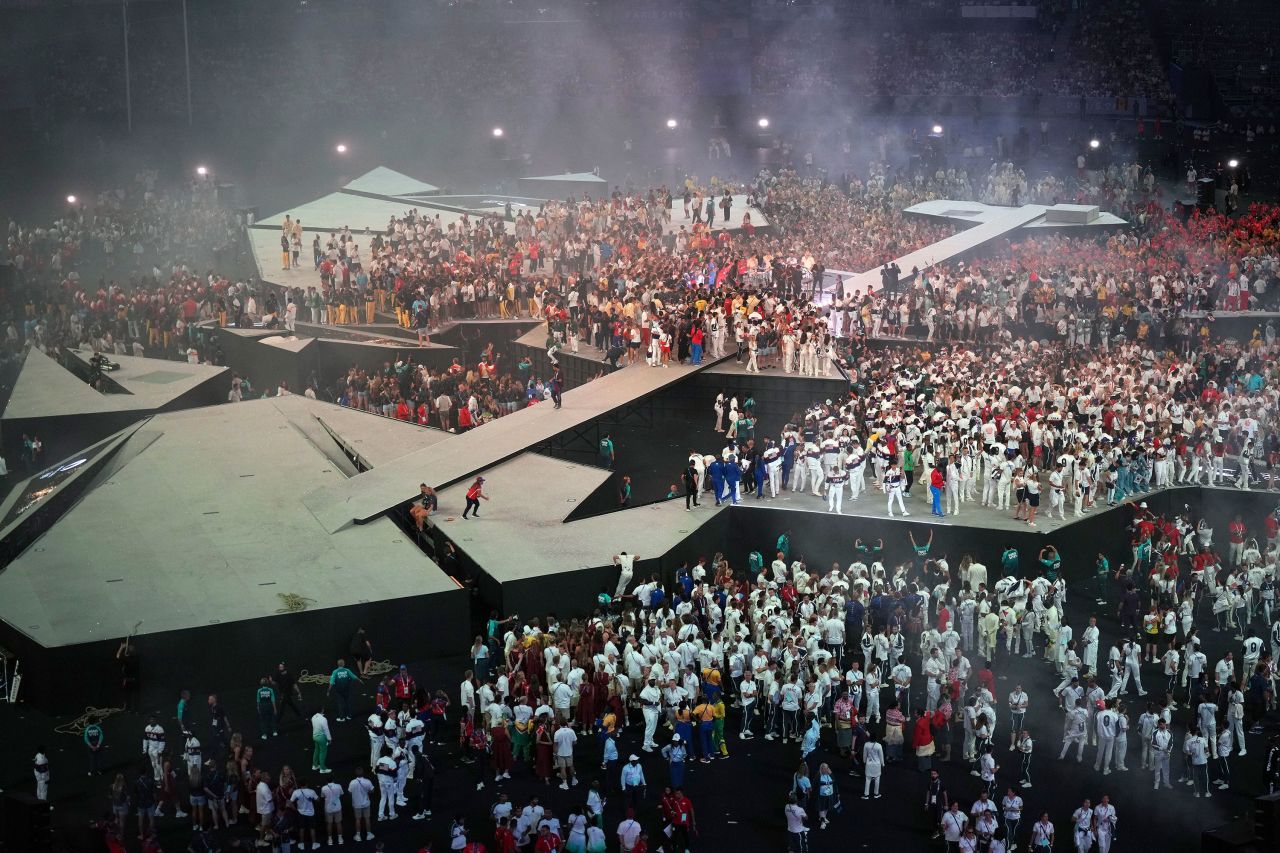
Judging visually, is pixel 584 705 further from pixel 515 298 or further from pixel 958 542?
pixel 515 298

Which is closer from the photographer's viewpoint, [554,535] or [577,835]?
[577,835]

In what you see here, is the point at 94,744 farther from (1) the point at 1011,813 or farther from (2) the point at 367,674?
(1) the point at 1011,813

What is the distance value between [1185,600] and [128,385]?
24.5 m

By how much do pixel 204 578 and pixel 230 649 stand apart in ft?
6.89

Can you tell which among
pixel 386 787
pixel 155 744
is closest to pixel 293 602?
pixel 155 744

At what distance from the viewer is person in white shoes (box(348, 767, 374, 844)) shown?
65.6 feet

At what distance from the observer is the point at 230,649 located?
24.1 meters

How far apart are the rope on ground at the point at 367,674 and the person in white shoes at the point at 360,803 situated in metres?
4.46

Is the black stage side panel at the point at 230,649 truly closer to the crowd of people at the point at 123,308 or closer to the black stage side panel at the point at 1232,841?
the black stage side panel at the point at 1232,841

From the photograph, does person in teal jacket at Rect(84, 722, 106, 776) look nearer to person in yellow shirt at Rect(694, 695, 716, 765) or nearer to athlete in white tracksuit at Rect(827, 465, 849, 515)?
person in yellow shirt at Rect(694, 695, 716, 765)

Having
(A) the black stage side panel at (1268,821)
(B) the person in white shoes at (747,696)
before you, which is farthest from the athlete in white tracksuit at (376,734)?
(A) the black stage side panel at (1268,821)

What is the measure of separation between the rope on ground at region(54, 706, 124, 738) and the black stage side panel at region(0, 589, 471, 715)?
0.13m

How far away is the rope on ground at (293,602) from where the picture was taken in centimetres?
2455

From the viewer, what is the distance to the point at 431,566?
86.9ft
